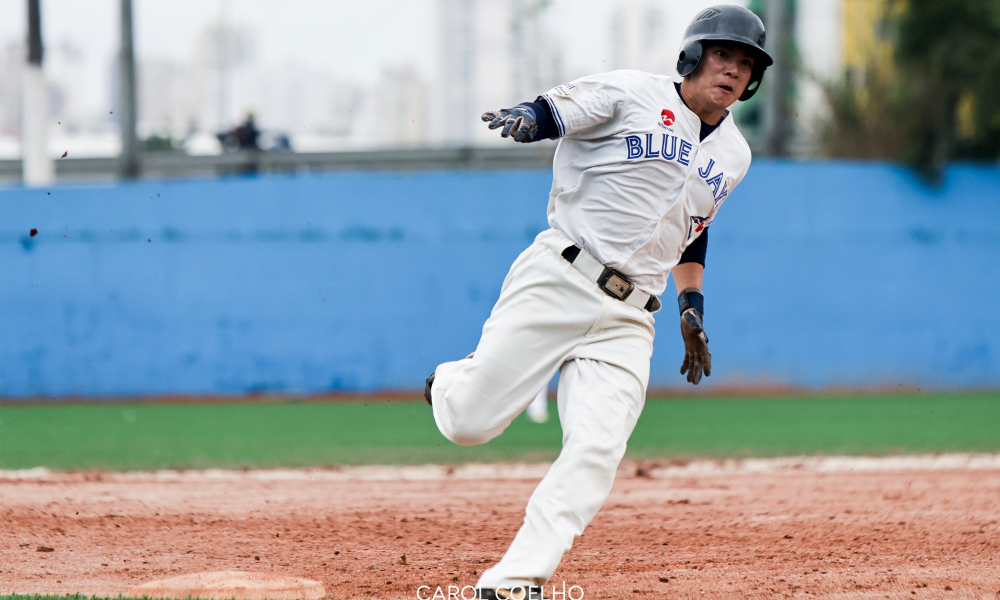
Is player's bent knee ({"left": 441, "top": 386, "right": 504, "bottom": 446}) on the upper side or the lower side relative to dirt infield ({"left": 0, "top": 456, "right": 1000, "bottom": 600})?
upper

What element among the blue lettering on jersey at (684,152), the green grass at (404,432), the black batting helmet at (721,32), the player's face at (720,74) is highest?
the black batting helmet at (721,32)

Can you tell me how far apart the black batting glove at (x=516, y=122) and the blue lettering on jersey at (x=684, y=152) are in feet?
1.96

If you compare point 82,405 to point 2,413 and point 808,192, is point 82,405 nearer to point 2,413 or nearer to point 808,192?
point 2,413

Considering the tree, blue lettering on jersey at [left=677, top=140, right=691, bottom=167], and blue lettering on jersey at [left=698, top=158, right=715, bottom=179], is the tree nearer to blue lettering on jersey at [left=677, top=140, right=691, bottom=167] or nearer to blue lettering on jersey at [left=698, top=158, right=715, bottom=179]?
blue lettering on jersey at [left=698, top=158, right=715, bottom=179]

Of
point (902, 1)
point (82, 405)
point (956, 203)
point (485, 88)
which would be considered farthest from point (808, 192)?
point (82, 405)

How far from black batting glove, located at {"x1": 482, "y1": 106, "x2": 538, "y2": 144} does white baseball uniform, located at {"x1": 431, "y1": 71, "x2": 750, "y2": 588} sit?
14cm

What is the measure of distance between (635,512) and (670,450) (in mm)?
2641

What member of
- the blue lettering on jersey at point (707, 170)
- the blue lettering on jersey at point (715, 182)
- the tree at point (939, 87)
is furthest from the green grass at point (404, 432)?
the blue lettering on jersey at point (707, 170)

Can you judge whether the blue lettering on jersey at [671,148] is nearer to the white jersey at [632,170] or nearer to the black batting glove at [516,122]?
the white jersey at [632,170]

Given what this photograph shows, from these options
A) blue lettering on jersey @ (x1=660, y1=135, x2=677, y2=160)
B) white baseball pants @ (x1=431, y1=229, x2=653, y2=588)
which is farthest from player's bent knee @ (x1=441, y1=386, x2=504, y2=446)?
blue lettering on jersey @ (x1=660, y1=135, x2=677, y2=160)

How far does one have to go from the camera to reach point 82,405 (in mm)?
11867

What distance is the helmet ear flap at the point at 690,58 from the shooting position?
3633 mm

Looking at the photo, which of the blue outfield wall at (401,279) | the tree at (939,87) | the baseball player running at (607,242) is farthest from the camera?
the tree at (939,87)

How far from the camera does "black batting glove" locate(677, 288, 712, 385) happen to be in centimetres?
402
